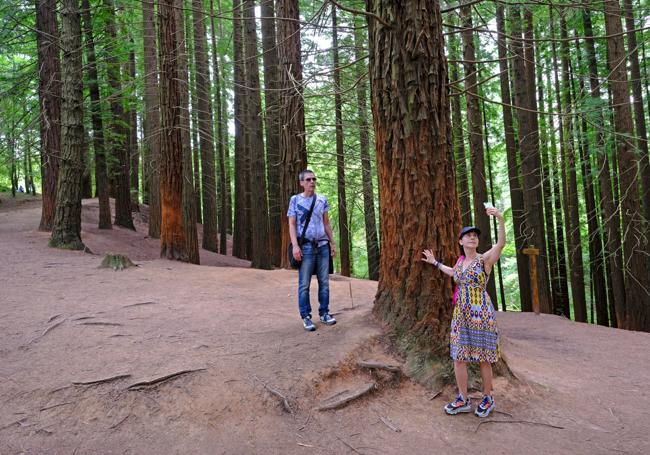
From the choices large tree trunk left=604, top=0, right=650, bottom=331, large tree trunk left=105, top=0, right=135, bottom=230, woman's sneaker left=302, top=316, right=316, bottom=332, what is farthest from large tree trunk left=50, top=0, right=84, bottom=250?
large tree trunk left=604, top=0, right=650, bottom=331

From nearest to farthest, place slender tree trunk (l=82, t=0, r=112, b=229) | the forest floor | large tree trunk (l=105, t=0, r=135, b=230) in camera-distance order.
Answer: the forest floor, slender tree trunk (l=82, t=0, r=112, b=229), large tree trunk (l=105, t=0, r=135, b=230)

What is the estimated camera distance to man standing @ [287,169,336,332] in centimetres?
A: 507

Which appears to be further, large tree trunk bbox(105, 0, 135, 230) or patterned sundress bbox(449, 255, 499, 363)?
large tree trunk bbox(105, 0, 135, 230)

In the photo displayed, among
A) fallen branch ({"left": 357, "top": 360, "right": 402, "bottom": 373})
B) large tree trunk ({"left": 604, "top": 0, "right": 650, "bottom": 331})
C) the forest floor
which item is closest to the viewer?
the forest floor

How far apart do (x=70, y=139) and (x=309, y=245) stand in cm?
895

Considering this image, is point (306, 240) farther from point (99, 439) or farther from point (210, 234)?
point (210, 234)

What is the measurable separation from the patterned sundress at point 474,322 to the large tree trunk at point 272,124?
24.4 ft

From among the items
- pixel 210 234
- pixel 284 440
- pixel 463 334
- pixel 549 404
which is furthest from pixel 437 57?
pixel 210 234

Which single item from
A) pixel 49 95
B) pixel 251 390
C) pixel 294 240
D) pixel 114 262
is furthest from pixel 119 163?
pixel 251 390

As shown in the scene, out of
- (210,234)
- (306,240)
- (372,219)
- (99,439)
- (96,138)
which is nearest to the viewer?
(99,439)

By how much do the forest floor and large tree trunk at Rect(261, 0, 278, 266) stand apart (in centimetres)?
595

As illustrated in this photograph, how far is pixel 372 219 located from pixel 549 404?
40.8ft

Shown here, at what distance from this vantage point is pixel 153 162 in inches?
587

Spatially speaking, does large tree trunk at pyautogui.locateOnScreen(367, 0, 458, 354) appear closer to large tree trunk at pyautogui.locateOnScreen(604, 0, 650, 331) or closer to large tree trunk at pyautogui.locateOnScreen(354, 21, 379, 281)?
large tree trunk at pyautogui.locateOnScreen(354, 21, 379, 281)
